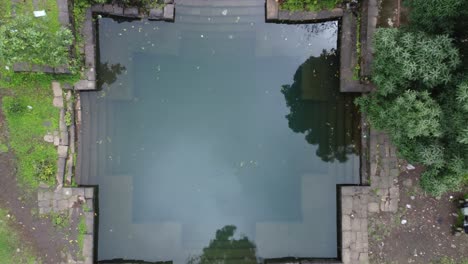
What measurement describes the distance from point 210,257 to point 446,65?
196 inches

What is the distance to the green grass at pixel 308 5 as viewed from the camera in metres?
6.78

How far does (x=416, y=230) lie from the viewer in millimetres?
6863

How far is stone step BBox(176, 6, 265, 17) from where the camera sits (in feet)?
23.2

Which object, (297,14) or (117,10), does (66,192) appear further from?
(297,14)

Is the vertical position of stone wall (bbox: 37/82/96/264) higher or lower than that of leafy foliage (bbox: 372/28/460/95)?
lower

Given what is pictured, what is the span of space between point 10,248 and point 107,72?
351cm

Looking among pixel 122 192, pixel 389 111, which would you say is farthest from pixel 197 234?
pixel 389 111

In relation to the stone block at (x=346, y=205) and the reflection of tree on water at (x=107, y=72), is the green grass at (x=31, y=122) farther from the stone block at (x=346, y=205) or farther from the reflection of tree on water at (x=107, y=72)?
the stone block at (x=346, y=205)

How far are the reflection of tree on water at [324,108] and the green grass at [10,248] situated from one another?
5312 mm

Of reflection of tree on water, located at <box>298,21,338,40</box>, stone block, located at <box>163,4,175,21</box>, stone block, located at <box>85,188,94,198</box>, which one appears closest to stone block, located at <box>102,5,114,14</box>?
stone block, located at <box>163,4,175,21</box>

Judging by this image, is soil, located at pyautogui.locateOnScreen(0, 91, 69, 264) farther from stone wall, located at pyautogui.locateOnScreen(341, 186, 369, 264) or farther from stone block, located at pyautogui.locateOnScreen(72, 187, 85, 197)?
stone wall, located at pyautogui.locateOnScreen(341, 186, 369, 264)

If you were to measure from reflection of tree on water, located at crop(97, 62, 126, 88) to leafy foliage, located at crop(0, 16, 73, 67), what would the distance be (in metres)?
0.72

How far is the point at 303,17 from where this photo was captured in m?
6.89

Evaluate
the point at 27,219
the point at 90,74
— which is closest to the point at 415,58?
the point at 90,74
